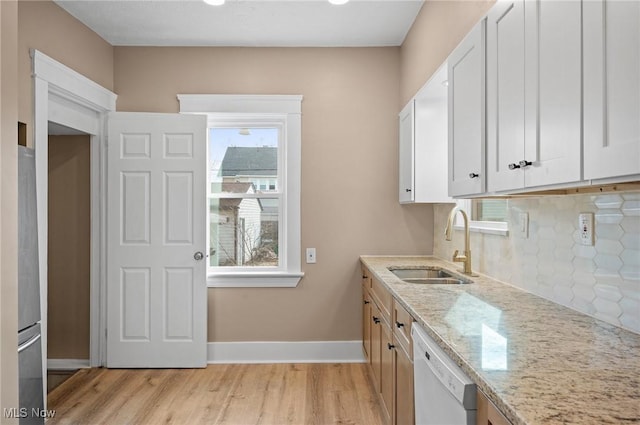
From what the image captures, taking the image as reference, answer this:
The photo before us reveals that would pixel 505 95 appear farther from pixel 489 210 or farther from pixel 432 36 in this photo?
pixel 432 36

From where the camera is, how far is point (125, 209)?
3391 millimetres

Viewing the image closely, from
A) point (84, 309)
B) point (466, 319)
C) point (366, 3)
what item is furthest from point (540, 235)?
point (84, 309)

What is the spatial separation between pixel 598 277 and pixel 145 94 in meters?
3.47

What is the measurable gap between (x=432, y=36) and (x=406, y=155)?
2.91 feet

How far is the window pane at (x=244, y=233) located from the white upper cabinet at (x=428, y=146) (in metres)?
1.32

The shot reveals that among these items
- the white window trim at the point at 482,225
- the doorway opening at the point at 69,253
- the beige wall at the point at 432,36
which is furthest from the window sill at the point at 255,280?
the beige wall at the point at 432,36

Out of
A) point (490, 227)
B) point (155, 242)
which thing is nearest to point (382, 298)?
point (490, 227)

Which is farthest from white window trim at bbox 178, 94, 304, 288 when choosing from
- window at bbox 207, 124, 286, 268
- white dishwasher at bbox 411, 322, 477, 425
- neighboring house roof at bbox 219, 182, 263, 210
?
white dishwasher at bbox 411, 322, 477, 425

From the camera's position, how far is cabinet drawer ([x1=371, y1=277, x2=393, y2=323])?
2244 millimetres

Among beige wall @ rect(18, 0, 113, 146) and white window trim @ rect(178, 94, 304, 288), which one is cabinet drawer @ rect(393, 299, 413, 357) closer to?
white window trim @ rect(178, 94, 304, 288)

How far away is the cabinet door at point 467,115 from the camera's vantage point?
1684 millimetres

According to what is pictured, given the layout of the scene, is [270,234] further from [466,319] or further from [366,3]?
[466,319]

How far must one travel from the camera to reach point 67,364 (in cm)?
346

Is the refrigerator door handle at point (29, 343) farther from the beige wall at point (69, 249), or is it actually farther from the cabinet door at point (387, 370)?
the cabinet door at point (387, 370)
